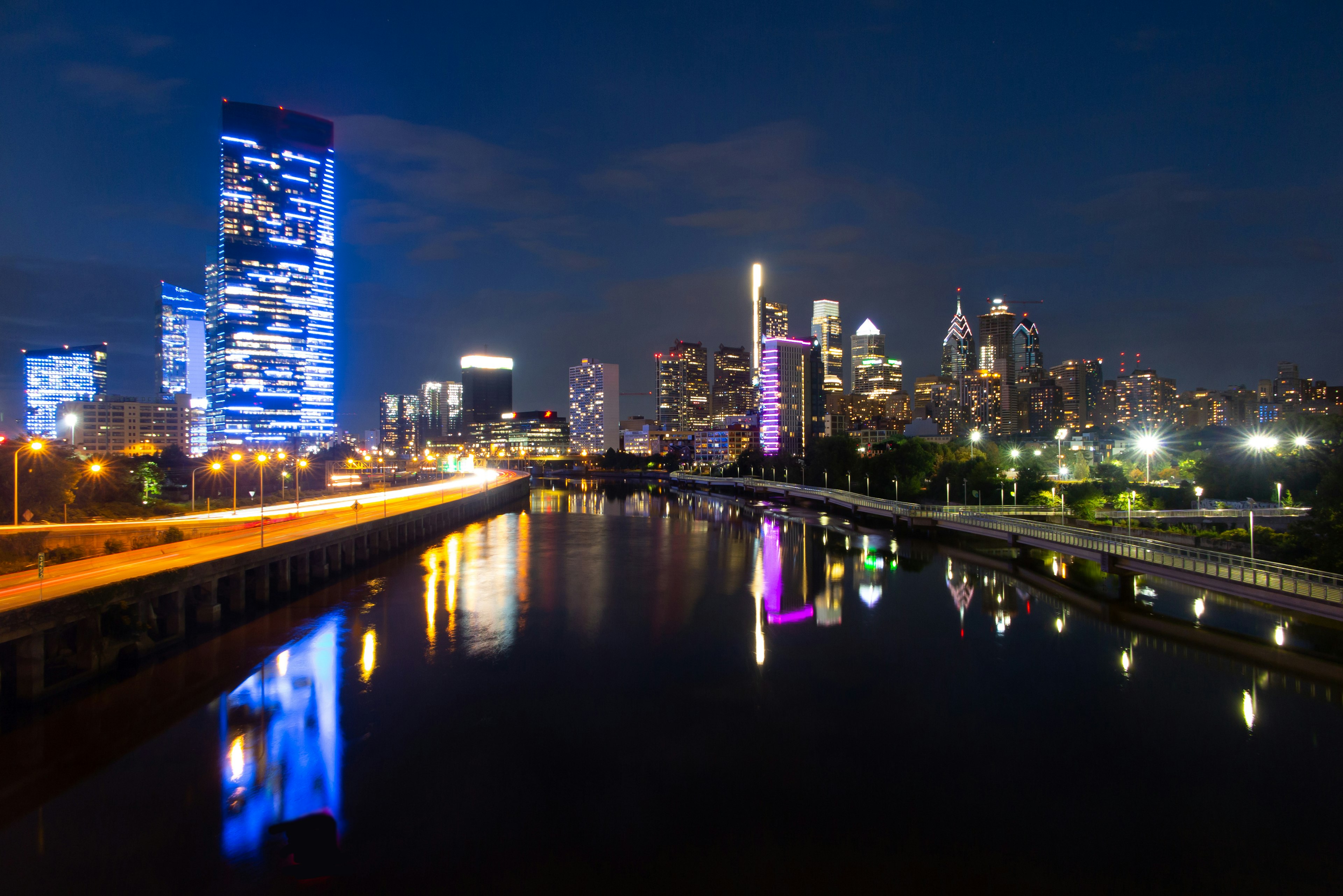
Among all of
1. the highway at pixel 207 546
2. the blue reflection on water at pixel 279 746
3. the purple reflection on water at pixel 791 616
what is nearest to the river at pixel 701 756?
the blue reflection on water at pixel 279 746

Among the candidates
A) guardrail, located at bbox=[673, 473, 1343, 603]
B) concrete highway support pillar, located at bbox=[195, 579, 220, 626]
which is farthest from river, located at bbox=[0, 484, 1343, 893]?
guardrail, located at bbox=[673, 473, 1343, 603]

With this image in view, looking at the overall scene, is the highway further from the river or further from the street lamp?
the river

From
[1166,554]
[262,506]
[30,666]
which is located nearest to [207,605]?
[30,666]

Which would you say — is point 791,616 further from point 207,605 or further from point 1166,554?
point 207,605

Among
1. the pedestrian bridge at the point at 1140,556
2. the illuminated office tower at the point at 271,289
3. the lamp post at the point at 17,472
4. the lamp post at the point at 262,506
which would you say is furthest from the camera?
the illuminated office tower at the point at 271,289

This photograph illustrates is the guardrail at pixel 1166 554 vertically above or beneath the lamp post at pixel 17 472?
beneath

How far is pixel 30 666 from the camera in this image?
19.2 metres

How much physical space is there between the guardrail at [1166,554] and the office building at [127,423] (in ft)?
611

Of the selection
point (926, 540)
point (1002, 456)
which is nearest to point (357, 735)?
point (926, 540)

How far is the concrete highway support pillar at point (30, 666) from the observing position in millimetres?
19156

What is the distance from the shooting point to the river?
13.0 metres

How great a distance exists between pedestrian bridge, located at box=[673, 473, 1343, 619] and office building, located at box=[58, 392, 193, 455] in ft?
605

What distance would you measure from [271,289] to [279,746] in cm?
18844

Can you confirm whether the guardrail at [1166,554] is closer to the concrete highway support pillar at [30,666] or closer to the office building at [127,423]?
the concrete highway support pillar at [30,666]
